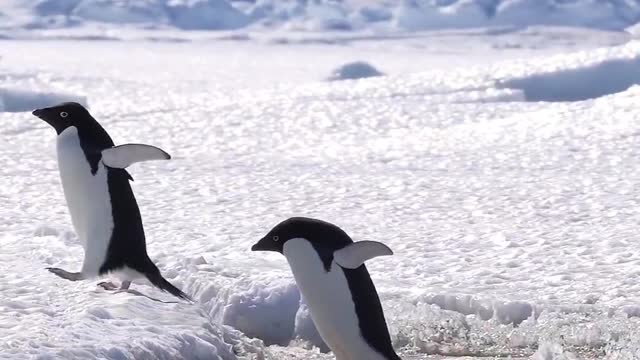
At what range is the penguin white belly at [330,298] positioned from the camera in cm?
312

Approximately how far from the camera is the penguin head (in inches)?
144

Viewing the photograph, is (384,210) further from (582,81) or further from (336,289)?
(582,81)

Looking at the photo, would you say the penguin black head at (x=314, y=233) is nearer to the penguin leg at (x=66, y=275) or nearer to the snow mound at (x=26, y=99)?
the penguin leg at (x=66, y=275)

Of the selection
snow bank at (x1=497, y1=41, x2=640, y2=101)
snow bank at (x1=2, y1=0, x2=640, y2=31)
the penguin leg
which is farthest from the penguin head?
snow bank at (x1=2, y1=0, x2=640, y2=31)

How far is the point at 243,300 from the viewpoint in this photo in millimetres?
4062

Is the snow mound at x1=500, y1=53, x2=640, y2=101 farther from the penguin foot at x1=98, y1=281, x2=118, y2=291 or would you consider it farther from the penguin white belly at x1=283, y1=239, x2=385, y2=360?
the penguin white belly at x1=283, y1=239, x2=385, y2=360

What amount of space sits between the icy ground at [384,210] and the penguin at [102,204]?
0.09 meters

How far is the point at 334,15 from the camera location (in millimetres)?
37375

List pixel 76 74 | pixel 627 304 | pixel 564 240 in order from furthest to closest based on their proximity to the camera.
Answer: pixel 76 74, pixel 564 240, pixel 627 304

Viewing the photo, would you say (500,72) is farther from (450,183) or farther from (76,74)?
(76,74)

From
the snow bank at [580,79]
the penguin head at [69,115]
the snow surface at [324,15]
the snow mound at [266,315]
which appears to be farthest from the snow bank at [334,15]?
the penguin head at [69,115]

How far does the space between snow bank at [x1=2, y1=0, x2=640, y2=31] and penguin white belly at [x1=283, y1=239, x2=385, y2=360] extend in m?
31.8

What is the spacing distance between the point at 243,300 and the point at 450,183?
109 inches

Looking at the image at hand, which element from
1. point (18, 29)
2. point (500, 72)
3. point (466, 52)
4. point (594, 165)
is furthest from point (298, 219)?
point (18, 29)
